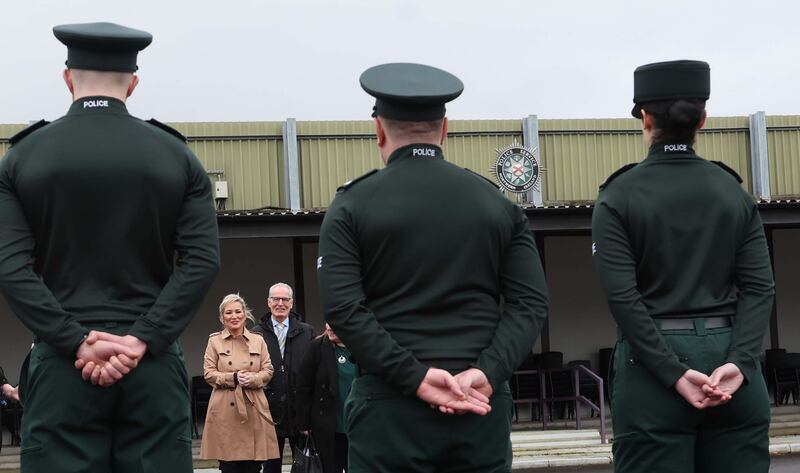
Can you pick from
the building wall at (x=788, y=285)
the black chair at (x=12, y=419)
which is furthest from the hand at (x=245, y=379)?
the building wall at (x=788, y=285)

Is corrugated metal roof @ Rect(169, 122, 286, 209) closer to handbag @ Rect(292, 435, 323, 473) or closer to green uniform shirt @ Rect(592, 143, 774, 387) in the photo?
handbag @ Rect(292, 435, 323, 473)

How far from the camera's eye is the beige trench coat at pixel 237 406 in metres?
10.5

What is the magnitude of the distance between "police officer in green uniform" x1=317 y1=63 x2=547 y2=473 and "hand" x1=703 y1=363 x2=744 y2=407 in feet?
A: 2.63

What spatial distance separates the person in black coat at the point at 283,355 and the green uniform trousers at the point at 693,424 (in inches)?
233

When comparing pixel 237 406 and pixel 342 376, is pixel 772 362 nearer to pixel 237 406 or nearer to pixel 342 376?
pixel 342 376

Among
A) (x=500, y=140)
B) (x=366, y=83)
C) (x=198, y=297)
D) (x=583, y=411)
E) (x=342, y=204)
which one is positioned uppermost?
(x=500, y=140)

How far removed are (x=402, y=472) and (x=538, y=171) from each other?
1847 cm

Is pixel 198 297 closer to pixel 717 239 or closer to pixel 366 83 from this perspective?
pixel 366 83

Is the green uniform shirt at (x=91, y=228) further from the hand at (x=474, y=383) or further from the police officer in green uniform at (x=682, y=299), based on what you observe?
the police officer in green uniform at (x=682, y=299)

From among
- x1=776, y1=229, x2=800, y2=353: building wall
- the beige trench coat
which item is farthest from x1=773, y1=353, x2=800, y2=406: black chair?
the beige trench coat

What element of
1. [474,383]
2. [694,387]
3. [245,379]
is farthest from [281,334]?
[474,383]

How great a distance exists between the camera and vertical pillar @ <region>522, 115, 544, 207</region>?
74.4 ft

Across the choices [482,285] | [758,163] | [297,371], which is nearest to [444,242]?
[482,285]

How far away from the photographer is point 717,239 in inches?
196
